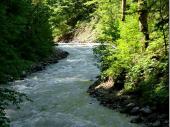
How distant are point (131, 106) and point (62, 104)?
2.84m

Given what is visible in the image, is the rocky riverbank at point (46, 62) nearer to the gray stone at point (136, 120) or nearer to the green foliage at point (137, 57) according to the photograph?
the green foliage at point (137, 57)

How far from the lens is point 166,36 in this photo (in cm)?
1402

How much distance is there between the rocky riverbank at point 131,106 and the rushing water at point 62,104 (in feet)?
1.02

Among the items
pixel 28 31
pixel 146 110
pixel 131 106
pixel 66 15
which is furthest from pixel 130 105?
pixel 66 15

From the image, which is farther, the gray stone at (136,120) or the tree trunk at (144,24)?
the tree trunk at (144,24)

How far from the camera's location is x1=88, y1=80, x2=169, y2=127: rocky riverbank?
11.9 meters

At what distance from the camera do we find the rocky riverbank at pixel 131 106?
11.9 meters

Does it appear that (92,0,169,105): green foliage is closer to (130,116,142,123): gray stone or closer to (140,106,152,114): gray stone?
(140,106,152,114): gray stone

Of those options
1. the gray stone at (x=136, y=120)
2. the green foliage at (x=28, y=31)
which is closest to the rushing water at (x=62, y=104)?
the gray stone at (x=136, y=120)

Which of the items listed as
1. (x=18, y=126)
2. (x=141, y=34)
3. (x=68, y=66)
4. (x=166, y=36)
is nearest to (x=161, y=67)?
(x=166, y=36)

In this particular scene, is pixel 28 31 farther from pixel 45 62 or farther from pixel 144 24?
pixel 144 24

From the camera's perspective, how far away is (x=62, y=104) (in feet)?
49.1

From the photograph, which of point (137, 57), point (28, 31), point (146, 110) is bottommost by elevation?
point (146, 110)

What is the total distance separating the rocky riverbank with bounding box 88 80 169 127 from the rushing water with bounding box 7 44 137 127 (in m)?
0.31
